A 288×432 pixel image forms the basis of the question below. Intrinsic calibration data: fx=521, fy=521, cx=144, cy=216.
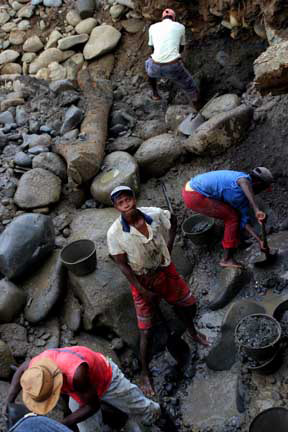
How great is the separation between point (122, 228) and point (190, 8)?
4.85 meters

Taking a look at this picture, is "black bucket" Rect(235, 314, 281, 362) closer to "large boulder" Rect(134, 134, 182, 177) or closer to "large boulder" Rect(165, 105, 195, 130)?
"large boulder" Rect(134, 134, 182, 177)

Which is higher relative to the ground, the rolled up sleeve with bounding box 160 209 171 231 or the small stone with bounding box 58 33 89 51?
the rolled up sleeve with bounding box 160 209 171 231

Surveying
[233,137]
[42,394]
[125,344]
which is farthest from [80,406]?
[233,137]

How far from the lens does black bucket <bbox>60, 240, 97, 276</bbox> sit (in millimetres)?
5660

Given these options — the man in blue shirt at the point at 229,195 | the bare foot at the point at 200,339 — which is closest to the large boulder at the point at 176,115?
the man in blue shirt at the point at 229,195

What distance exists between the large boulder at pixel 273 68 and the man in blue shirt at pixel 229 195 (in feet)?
3.00

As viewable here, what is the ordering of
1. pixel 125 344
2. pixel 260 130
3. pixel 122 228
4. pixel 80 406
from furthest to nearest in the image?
pixel 260 130 → pixel 125 344 → pixel 122 228 → pixel 80 406

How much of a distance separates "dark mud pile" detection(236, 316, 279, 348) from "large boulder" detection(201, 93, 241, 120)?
3.21 meters

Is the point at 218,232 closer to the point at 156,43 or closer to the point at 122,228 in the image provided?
the point at 122,228

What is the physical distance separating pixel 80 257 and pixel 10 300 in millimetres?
916

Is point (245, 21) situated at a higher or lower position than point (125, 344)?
higher

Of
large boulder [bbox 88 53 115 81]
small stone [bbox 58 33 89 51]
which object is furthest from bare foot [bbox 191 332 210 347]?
small stone [bbox 58 33 89 51]

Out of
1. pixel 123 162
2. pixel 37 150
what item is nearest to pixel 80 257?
pixel 123 162

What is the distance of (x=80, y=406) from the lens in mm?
3871
